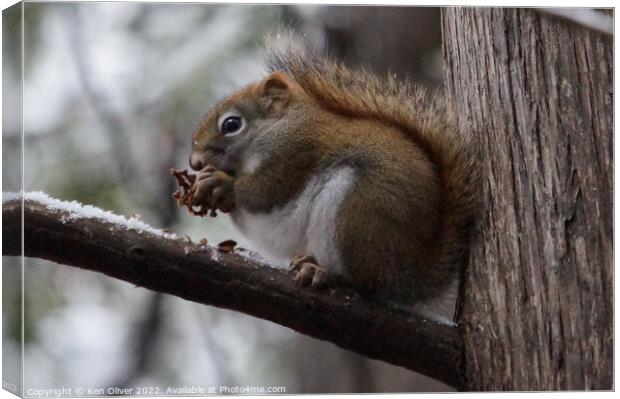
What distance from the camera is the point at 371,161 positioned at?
97.4 inches

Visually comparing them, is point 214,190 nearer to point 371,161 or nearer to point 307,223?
point 307,223

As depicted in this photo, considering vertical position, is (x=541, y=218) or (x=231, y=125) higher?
(x=231, y=125)

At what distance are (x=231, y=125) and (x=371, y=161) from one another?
0.39 meters

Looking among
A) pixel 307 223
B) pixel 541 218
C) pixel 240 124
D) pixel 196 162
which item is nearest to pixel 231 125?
pixel 240 124

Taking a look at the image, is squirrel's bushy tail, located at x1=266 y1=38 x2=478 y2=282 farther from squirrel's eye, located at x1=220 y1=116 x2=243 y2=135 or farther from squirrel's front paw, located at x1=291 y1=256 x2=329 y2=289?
squirrel's front paw, located at x1=291 y1=256 x2=329 y2=289

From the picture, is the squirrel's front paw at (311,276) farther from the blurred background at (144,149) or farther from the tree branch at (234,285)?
the blurred background at (144,149)

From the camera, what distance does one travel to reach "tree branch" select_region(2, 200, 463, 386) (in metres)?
2.35

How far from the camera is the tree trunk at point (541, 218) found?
2555 mm

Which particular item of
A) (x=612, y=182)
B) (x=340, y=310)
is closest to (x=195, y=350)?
(x=340, y=310)

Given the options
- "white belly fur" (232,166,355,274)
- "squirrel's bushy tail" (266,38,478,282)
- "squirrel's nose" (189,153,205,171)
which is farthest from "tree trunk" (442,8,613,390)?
"squirrel's nose" (189,153,205,171)

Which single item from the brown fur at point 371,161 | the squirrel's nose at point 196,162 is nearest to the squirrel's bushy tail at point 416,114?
the brown fur at point 371,161

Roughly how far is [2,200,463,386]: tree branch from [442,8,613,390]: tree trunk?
135mm

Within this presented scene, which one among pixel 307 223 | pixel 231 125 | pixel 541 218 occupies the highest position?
pixel 231 125

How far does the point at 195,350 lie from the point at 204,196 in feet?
1.27
